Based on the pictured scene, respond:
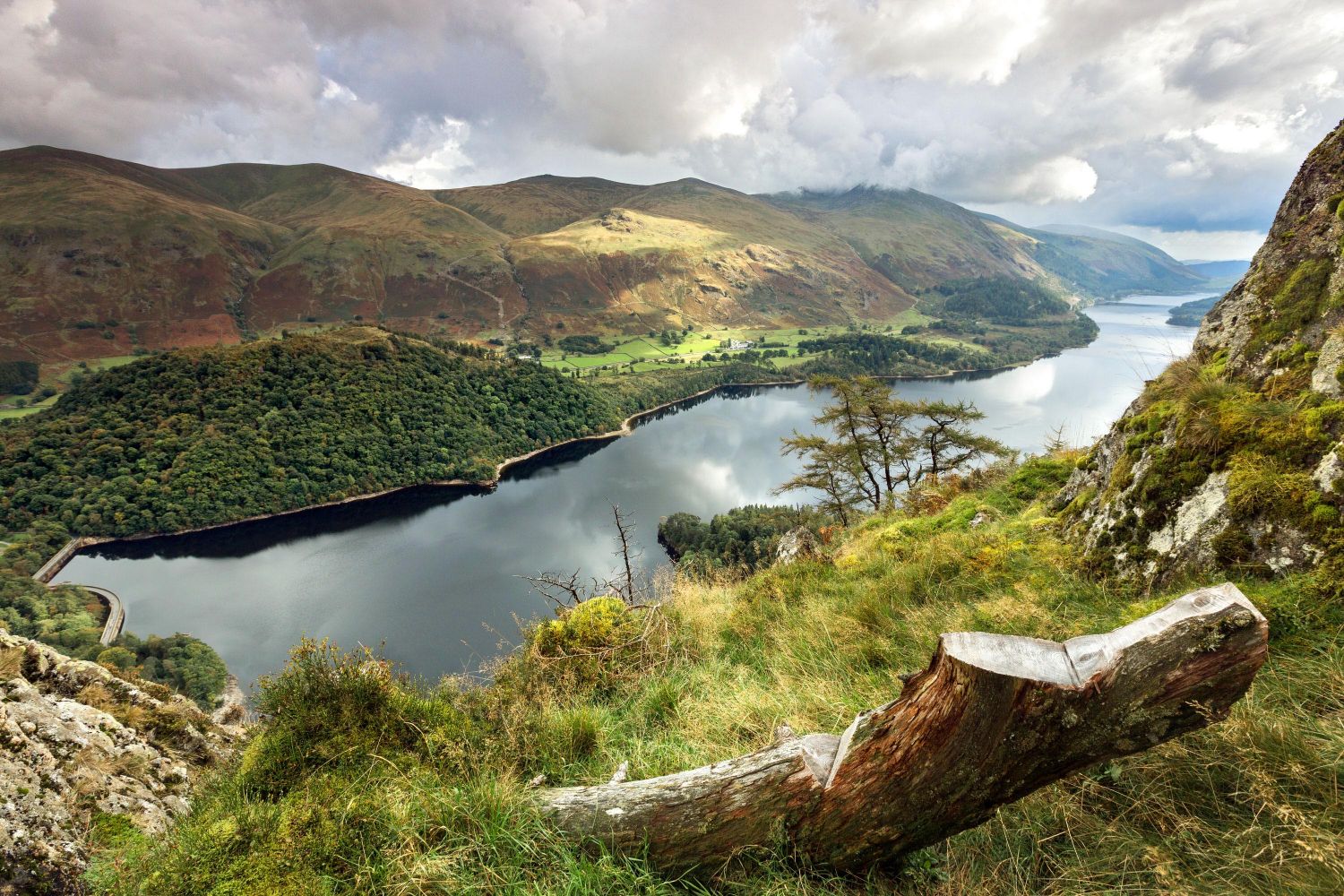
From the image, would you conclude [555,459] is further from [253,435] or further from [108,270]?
[108,270]

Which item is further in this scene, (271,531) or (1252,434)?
(271,531)

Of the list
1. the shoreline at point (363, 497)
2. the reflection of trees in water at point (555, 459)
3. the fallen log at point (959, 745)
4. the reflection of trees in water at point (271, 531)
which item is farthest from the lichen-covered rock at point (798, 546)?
the reflection of trees in water at point (555, 459)

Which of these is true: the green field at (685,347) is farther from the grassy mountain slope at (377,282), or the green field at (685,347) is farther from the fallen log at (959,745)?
the fallen log at (959,745)

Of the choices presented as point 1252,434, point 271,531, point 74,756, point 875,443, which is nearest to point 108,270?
point 271,531

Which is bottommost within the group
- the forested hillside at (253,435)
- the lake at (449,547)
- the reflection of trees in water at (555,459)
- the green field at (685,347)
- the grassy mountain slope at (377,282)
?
the lake at (449,547)

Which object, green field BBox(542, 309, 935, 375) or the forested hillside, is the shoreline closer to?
the forested hillside

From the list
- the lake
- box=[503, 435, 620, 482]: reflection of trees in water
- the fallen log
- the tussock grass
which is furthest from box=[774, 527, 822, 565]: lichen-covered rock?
box=[503, 435, 620, 482]: reflection of trees in water
